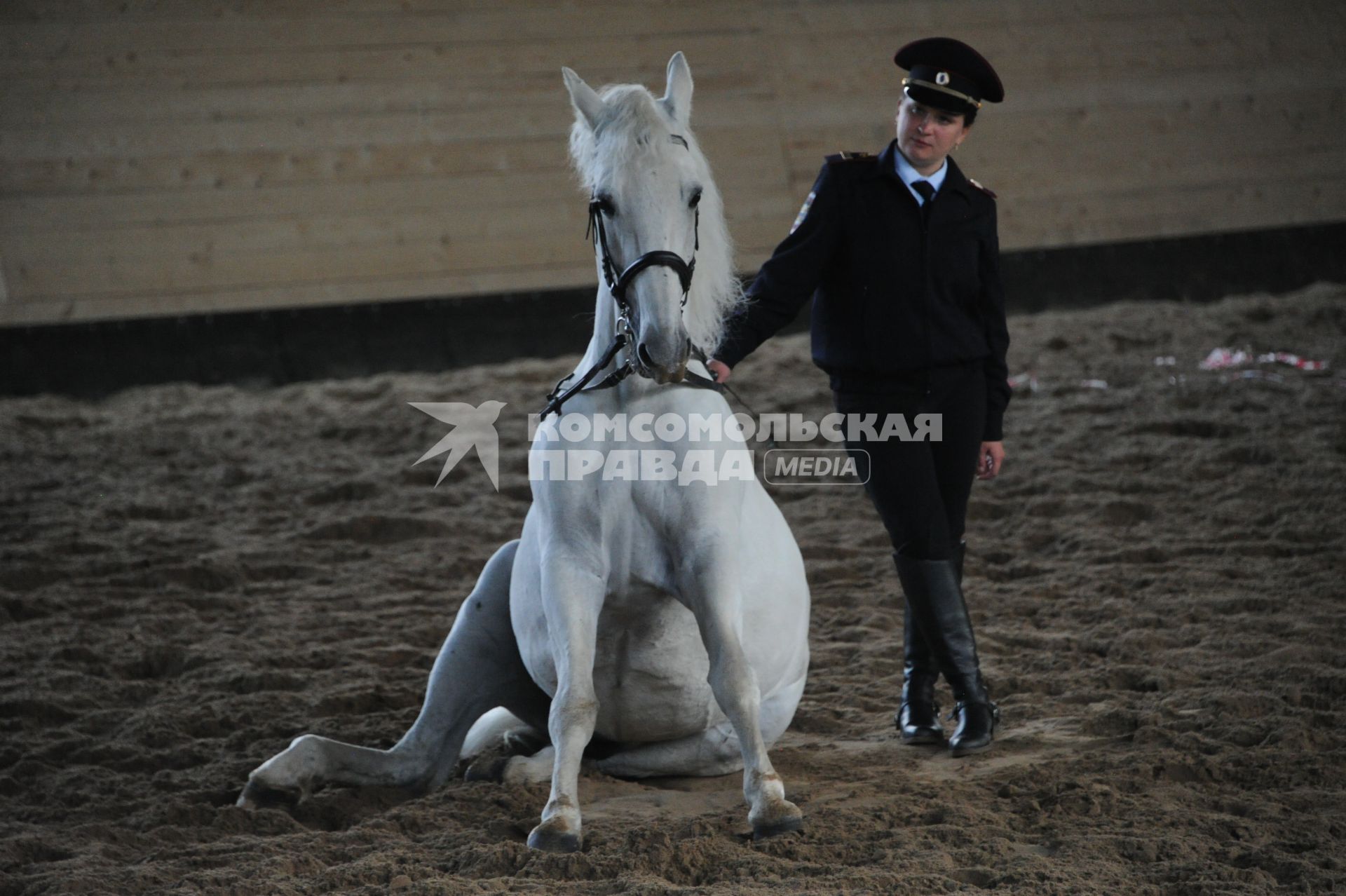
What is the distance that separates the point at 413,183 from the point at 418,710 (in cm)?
511

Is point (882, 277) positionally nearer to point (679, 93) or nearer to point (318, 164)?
point (679, 93)

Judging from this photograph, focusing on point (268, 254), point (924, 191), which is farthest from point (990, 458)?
point (268, 254)

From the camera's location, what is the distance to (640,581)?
2525 millimetres

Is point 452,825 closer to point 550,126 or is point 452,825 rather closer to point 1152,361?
point 1152,361

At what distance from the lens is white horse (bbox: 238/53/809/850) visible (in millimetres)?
2332

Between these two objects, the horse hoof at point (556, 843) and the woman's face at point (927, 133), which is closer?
the horse hoof at point (556, 843)

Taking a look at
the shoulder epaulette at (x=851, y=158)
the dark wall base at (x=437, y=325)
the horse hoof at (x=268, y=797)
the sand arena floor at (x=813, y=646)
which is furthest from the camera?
the dark wall base at (x=437, y=325)

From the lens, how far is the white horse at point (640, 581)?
7.65ft

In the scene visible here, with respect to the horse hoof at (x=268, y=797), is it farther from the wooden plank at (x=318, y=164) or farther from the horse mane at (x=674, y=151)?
the wooden plank at (x=318, y=164)

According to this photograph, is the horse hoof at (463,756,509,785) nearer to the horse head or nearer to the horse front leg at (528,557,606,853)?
the horse front leg at (528,557,606,853)

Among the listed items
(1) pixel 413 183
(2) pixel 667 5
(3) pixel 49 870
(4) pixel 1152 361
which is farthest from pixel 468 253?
(3) pixel 49 870

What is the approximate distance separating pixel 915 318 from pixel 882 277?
121mm

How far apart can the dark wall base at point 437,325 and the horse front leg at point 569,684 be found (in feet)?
15.5

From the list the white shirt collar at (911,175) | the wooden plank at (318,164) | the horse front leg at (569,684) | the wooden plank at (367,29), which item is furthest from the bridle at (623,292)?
the wooden plank at (367,29)
